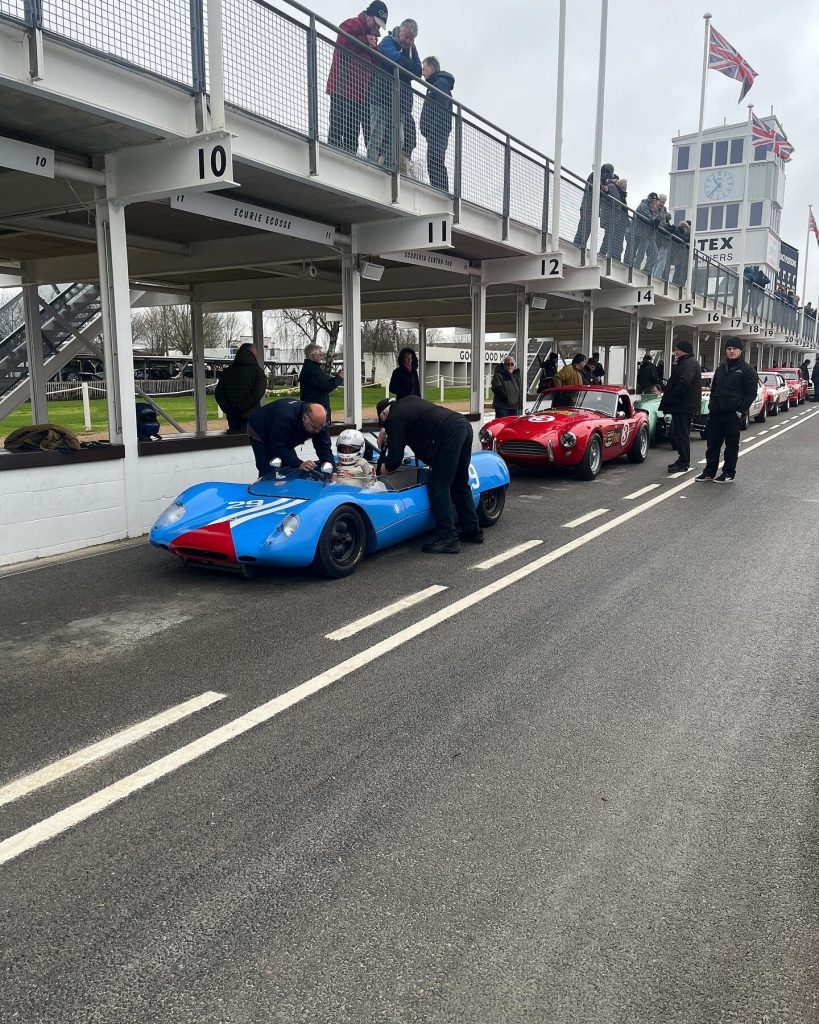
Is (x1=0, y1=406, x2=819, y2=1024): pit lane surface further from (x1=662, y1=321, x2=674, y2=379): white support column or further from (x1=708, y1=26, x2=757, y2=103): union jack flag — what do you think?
(x1=662, y1=321, x2=674, y2=379): white support column

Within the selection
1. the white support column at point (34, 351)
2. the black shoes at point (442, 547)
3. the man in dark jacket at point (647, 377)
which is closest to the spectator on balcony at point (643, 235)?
the man in dark jacket at point (647, 377)

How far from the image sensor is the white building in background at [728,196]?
6825 cm

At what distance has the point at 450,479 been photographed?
7672 millimetres

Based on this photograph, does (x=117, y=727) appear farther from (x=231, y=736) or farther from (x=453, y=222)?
(x=453, y=222)

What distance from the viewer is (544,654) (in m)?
5.01

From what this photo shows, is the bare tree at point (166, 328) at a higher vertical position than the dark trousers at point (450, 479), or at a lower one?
higher

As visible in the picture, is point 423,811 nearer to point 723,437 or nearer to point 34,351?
point 723,437

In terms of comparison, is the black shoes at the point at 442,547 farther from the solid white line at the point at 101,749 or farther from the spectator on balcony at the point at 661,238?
the spectator on balcony at the point at 661,238

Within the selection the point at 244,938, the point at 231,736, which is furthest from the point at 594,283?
the point at 244,938

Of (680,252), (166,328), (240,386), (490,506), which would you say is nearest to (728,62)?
(680,252)

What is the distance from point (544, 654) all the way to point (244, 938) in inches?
113

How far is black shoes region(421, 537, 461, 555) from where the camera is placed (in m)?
7.64

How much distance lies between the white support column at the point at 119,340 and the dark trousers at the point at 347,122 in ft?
8.94

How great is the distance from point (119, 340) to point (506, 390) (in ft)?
26.9
